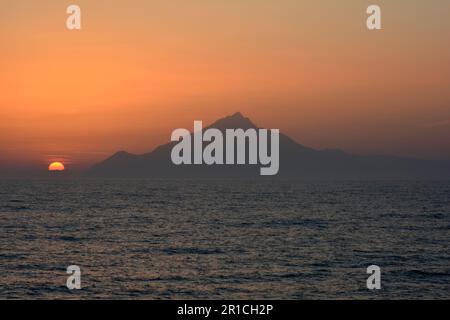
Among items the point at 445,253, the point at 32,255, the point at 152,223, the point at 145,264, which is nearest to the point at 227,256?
the point at 145,264

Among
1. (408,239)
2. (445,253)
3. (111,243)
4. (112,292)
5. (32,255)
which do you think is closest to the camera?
(112,292)

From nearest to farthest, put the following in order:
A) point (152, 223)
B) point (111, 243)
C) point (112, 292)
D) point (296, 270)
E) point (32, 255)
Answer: point (112, 292) → point (296, 270) → point (32, 255) → point (111, 243) → point (152, 223)

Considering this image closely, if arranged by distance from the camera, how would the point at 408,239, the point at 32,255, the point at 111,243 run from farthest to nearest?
the point at 408,239 < the point at 111,243 < the point at 32,255

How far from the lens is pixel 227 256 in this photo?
2073 inches

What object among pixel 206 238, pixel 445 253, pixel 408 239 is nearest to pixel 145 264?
pixel 206 238

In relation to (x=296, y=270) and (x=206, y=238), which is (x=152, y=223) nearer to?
(x=206, y=238)

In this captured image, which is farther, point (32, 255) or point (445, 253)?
point (445, 253)
